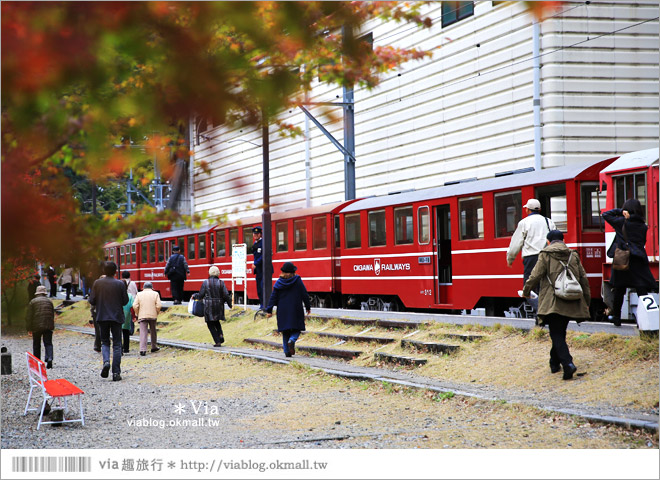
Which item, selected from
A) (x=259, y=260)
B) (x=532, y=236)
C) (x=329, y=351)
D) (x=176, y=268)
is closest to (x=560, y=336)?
(x=532, y=236)

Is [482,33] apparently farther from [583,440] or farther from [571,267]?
[583,440]

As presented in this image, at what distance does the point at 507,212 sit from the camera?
15.2 m

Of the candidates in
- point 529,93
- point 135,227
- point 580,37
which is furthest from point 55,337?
point 135,227

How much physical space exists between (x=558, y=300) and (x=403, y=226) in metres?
8.75

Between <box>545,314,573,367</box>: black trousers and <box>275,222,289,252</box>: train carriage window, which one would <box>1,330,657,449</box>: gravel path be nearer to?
<box>545,314,573,367</box>: black trousers

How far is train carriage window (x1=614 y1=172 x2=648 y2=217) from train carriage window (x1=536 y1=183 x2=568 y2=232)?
1095 mm

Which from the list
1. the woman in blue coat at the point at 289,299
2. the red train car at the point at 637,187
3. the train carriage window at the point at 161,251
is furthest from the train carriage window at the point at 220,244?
the red train car at the point at 637,187

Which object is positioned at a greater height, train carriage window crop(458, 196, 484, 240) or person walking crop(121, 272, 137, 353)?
train carriage window crop(458, 196, 484, 240)

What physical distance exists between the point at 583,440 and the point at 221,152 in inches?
198

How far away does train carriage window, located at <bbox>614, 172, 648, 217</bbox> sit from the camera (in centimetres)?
1271

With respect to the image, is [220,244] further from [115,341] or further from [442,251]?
[115,341]

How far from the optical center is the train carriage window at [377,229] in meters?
19.1

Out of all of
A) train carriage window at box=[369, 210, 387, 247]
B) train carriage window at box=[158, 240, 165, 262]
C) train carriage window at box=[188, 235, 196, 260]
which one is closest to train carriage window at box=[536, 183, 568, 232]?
train carriage window at box=[369, 210, 387, 247]

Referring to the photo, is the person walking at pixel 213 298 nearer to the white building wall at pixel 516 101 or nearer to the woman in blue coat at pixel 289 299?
the woman in blue coat at pixel 289 299
